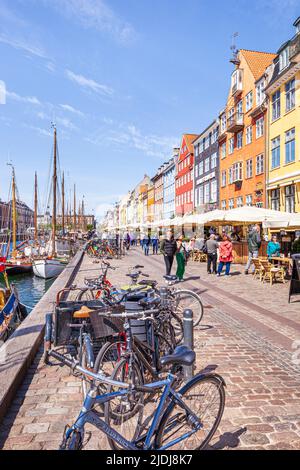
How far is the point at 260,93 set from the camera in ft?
90.6

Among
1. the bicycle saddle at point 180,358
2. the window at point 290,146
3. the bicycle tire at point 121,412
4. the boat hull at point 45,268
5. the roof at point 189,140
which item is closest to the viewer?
the bicycle saddle at point 180,358

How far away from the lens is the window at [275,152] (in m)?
24.5

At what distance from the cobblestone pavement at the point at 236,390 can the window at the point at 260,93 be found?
75.0 ft

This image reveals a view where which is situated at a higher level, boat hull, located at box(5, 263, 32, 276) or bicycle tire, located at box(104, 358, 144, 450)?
bicycle tire, located at box(104, 358, 144, 450)

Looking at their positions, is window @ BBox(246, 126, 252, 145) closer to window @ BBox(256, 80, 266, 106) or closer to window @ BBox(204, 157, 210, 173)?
window @ BBox(256, 80, 266, 106)

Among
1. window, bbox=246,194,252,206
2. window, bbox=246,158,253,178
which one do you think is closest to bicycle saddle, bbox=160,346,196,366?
window, bbox=246,194,252,206

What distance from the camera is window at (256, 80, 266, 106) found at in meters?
26.8

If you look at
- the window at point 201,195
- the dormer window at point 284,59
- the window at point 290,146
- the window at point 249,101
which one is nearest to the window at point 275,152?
the window at point 290,146

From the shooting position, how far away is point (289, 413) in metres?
3.79

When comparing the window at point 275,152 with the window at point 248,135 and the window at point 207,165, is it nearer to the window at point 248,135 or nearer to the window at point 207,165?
the window at point 248,135

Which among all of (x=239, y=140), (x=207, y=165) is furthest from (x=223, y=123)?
(x=207, y=165)
